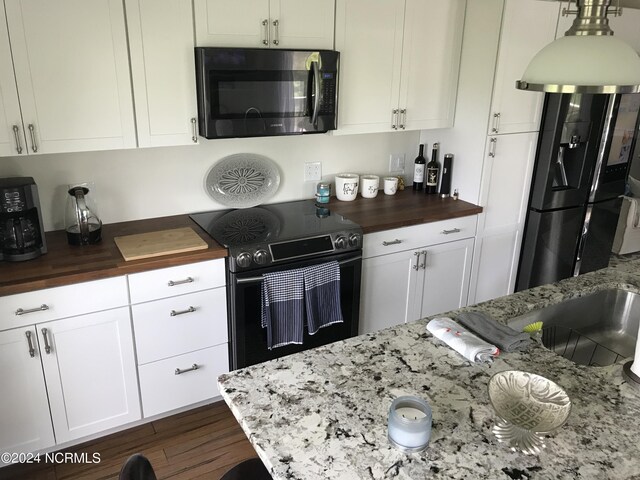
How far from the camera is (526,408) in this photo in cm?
133

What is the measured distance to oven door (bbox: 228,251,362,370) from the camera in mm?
2508

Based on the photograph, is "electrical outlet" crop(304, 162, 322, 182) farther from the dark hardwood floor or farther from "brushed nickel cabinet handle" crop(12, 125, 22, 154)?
"brushed nickel cabinet handle" crop(12, 125, 22, 154)

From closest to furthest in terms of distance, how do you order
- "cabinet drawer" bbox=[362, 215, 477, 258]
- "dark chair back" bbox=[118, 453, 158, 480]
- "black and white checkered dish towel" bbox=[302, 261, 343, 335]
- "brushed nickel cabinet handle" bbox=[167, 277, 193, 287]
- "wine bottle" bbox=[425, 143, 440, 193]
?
"dark chair back" bbox=[118, 453, 158, 480]
"brushed nickel cabinet handle" bbox=[167, 277, 193, 287]
"black and white checkered dish towel" bbox=[302, 261, 343, 335]
"cabinet drawer" bbox=[362, 215, 477, 258]
"wine bottle" bbox=[425, 143, 440, 193]

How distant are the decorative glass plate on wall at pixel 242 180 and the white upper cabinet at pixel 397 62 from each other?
1.59ft

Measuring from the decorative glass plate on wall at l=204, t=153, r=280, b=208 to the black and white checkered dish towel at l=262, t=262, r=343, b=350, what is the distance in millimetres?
671

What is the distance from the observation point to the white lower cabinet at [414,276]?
9.75 feet

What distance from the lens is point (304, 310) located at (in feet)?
8.73

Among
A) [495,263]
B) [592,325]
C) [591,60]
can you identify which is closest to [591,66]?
[591,60]

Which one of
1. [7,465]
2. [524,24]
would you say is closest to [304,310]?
[7,465]

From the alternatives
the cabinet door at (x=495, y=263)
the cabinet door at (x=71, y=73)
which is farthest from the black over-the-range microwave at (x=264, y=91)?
the cabinet door at (x=495, y=263)

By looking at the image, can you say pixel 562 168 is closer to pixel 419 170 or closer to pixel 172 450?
pixel 419 170

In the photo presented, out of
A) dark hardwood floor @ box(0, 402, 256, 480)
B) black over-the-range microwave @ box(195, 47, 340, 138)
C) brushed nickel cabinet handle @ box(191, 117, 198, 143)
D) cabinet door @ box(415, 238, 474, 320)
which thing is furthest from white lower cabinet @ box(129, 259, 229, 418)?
cabinet door @ box(415, 238, 474, 320)

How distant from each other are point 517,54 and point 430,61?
1.58ft

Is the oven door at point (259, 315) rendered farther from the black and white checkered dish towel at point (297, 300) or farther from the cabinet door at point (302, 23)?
the cabinet door at point (302, 23)
